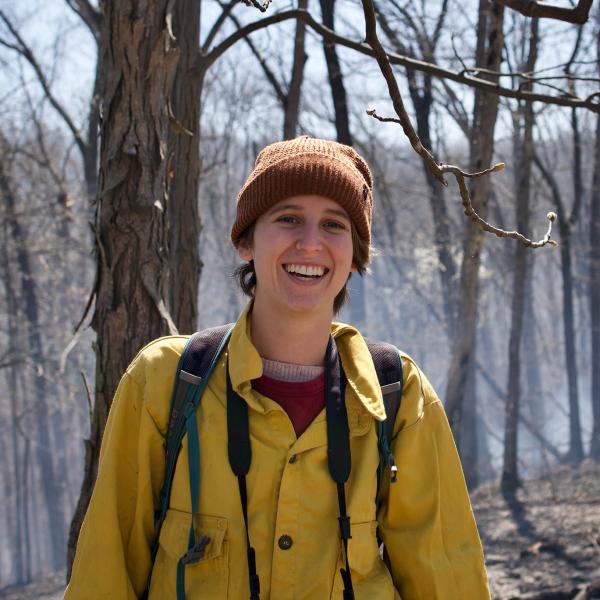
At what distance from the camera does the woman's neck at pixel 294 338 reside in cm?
216

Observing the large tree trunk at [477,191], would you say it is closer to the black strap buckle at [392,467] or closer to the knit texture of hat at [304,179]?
the knit texture of hat at [304,179]

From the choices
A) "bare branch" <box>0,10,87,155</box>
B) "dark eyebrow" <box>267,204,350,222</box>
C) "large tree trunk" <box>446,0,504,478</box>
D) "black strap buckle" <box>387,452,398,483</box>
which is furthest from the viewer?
"bare branch" <box>0,10,87,155</box>

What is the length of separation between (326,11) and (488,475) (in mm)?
17892

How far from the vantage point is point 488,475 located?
80.3 ft

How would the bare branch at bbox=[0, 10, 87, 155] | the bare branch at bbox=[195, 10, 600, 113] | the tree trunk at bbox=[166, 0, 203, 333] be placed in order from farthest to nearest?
the bare branch at bbox=[0, 10, 87, 155] → the tree trunk at bbox=[166, 0, 203, 333] → the bare branch at bbox=[195, 10, 600, 113]

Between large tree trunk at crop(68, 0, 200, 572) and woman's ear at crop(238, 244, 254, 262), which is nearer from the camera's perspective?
woman's ear at crop(238, 244, 254, 262)

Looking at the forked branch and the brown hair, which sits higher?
the forked branch

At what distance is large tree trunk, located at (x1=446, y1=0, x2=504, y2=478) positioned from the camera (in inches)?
317

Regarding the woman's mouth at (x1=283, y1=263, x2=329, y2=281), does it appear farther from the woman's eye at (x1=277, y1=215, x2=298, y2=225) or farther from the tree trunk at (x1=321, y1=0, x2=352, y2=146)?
the tree trunk at (x1=321, y1=0, x2=352, y2=146)

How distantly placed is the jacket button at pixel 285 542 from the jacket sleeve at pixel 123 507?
33cm

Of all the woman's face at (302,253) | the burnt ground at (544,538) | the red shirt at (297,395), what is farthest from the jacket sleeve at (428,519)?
the burnt ground at (544,538)

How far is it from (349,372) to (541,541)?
833cm

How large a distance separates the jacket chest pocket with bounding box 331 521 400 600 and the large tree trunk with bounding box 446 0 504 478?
667 cm

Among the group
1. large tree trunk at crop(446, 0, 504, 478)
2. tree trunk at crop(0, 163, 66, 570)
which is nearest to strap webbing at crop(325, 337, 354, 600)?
large tree trunk at crop(446, 0, 504, 478)
